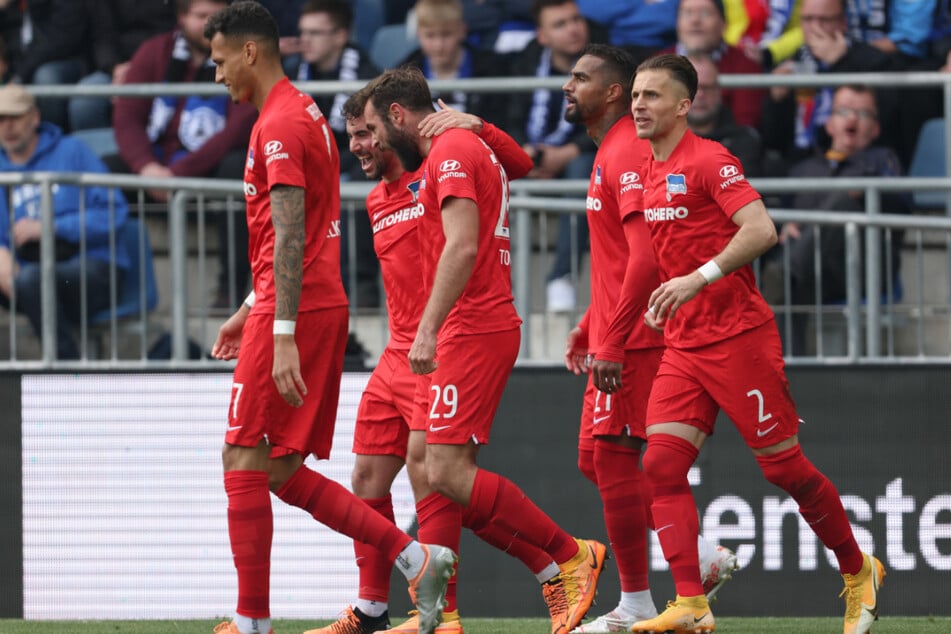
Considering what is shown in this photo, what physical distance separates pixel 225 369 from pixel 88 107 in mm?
3117

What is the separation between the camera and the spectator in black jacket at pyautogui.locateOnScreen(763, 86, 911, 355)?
9055mm

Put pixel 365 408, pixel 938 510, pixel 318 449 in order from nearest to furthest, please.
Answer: pixel 318 449 < pixel 365 408 < pixel 938 510

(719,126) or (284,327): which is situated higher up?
(719,126)

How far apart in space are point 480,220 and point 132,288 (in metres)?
A: 3.17

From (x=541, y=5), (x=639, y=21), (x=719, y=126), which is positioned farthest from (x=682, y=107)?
(x=639, y=21)

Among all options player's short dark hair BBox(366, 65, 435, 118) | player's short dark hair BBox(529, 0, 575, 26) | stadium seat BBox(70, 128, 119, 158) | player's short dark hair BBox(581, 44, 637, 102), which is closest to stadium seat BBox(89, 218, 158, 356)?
stadium seat BBox(70, 128, 119, 158)

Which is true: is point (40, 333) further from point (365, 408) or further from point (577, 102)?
point (577, 102)

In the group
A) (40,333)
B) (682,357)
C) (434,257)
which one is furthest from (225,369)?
(682,357)

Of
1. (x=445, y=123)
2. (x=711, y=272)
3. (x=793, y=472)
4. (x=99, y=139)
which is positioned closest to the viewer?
(x=711, y=272)

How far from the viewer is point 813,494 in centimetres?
675

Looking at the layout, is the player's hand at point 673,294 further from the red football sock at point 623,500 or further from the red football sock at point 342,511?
the red football sock at point 342,511

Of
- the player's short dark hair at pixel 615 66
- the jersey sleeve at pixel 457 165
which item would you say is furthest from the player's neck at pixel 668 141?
the jersey sleeve at pixel 457 165

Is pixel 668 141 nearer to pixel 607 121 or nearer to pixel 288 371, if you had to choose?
pixel 607 121

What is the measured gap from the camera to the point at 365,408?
7.40 meters
